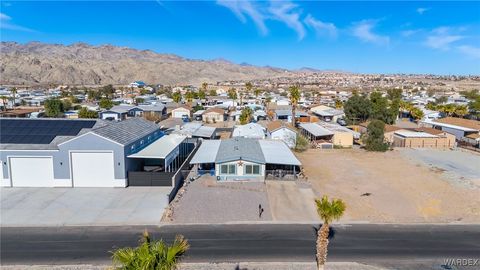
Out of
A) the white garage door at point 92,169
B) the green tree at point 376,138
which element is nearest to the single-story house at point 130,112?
the white garage door at point 92,169

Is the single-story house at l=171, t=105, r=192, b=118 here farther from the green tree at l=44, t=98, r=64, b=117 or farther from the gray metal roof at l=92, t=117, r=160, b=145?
the gray metal roof at l=92, t=117, r=160, b=145

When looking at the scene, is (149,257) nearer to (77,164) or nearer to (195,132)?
(77,164)

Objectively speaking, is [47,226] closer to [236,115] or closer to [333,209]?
[333,209]

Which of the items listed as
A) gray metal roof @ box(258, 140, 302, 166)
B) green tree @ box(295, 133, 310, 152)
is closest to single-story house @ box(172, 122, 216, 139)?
→ gray metal roof @ box(258, 140, 302, 166)

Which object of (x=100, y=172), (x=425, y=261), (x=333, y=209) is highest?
(x=333, y=209)

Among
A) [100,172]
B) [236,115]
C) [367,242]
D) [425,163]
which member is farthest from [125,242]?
[236,115]
